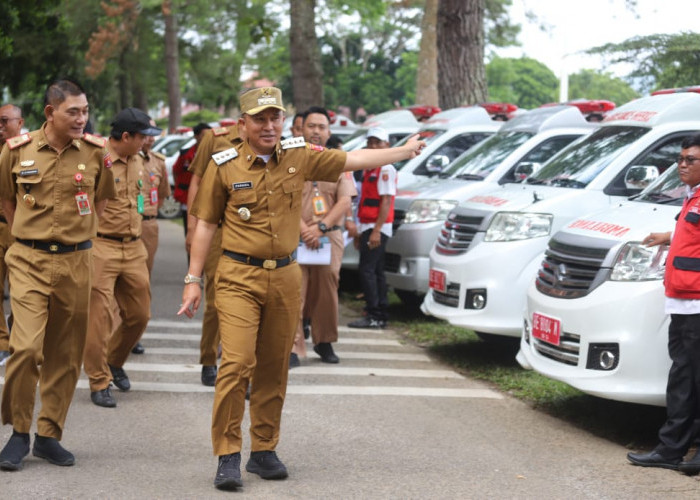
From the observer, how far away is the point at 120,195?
26.0 feet

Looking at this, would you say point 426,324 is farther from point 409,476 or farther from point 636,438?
point 409,476

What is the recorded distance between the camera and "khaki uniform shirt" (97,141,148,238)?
7844mm

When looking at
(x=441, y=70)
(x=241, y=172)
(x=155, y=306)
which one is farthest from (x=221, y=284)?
(x=441, y=70)

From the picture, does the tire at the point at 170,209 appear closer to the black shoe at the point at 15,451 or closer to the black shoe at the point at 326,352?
the black shoe at the point at 326,352

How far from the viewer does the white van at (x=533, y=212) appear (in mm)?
8562

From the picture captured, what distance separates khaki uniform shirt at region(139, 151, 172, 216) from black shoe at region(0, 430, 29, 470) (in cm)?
271

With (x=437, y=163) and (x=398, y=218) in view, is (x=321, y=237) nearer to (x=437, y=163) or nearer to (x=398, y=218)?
(x=398, y=218)

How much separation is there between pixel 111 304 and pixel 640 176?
13.1ft

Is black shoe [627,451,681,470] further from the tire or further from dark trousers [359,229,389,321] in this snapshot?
the tire

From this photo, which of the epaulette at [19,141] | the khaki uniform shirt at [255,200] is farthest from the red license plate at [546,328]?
the epaulette at [19,141]

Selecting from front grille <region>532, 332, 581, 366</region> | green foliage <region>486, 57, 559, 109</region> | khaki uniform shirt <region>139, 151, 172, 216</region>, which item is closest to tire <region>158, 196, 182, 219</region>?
khaki uniform shirt <region>139, 151, 172, 216</region>

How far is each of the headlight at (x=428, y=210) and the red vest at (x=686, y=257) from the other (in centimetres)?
481

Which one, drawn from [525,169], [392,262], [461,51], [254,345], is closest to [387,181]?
[392,262]

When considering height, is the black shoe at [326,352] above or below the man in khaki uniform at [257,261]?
below
